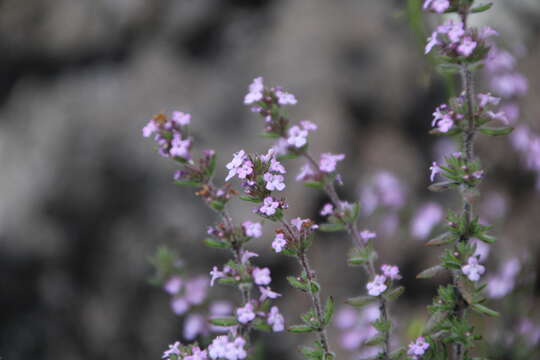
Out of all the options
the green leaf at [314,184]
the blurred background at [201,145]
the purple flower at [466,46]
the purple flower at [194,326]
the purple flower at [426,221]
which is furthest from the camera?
the blurred background at [201,145]

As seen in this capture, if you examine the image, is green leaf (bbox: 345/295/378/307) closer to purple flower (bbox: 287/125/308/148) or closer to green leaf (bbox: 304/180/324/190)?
green leaf (bbox: 304/180/324/190)

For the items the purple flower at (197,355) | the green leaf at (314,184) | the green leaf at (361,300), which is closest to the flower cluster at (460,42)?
the green leaf at (314,184)

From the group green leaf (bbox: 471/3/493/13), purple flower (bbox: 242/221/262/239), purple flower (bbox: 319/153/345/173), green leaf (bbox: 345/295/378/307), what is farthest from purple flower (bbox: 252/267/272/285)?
green leaf (bbox: 471/3/493/13)

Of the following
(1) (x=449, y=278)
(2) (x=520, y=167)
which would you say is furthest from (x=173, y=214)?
(2) (x=520, y=167)

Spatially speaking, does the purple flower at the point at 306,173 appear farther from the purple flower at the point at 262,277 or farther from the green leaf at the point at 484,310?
the green leaf at the point at 484,310

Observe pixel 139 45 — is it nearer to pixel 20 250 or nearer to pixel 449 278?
pixel 20 250

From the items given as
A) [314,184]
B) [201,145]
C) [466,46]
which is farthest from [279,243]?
[201,145]

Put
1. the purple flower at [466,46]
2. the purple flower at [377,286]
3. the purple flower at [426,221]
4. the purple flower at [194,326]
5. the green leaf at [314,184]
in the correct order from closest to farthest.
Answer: the purple flower at [466,46] < the purple flower at [377,286] < the green leaf at [314,184] < the purple flower at [194,326] < the purple flower at [426,221]
